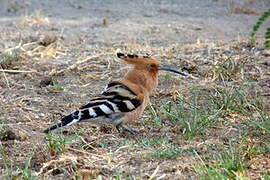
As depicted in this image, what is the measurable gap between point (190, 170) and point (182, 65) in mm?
2878

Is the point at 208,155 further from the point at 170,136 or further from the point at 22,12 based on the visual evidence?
the point at 22,12

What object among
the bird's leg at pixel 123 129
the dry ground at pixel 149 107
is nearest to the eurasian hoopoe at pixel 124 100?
the bird's leg at pixel 123 129

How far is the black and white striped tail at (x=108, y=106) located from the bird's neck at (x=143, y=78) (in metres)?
0.14

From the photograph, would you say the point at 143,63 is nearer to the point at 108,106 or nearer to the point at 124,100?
the point at 124,100

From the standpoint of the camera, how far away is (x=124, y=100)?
13.8 ft

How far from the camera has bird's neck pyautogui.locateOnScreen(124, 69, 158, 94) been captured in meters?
4.47

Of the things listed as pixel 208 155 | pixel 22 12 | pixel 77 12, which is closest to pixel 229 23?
pixel 77 12

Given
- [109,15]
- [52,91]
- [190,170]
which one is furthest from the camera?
[109,15]

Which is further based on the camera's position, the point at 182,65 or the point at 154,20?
the point at 154,20

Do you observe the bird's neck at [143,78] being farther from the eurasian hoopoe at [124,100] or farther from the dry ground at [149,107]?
the dry ground at [149,107]

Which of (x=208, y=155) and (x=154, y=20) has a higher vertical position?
(x=208, y=155)

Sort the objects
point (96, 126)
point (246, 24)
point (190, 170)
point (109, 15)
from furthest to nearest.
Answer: point (109, 15)
point (246, 24)
point (96, 126)
point (190, 170)

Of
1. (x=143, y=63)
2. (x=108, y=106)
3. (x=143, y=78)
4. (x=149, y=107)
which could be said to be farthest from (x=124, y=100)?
(x=149, y=107)

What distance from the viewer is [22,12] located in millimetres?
10961
